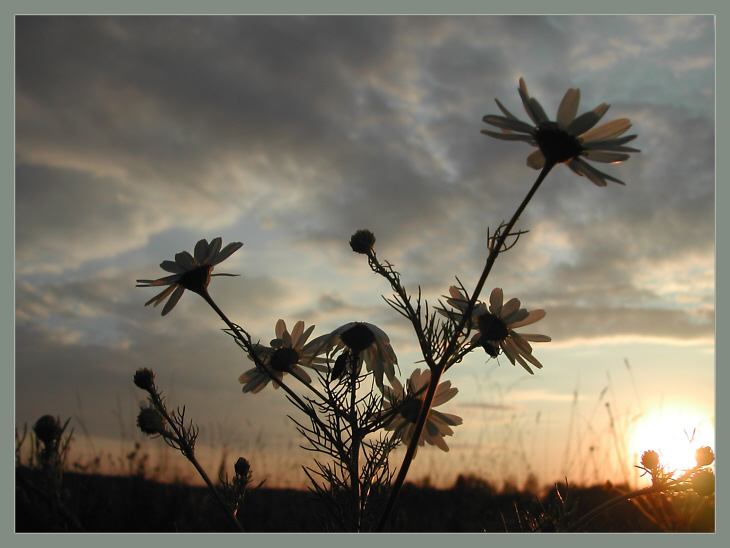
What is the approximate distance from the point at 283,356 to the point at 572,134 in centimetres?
70

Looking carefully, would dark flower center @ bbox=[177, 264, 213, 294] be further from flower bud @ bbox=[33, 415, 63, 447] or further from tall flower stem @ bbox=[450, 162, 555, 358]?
tall flower stem @ bbox=[450, 162, 555, 358]

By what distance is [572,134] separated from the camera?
0.96 metres

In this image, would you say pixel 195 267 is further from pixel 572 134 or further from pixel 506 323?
Answer: pixel 572 134

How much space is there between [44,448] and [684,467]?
124 centimetres

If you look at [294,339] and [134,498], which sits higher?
[294,339]

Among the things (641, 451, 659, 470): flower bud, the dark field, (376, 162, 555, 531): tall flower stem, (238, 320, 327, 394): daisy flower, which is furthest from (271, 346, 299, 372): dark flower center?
the dark field

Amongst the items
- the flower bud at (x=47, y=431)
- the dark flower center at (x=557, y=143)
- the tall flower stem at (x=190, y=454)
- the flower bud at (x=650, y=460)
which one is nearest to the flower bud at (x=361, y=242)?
the dark flower center at (x=557, y=143)

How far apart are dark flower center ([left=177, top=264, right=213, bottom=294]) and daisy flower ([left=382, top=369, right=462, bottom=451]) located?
44 cm

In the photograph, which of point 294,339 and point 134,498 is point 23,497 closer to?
point 294,339

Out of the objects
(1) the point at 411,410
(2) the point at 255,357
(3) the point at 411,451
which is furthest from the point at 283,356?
(3) the point at 411,451

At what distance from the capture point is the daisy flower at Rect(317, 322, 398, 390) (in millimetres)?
1012

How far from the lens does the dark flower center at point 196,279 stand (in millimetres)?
1179

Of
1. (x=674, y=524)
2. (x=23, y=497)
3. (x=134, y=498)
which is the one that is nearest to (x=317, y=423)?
(x=23, y=497)

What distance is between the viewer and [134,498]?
3.80m
